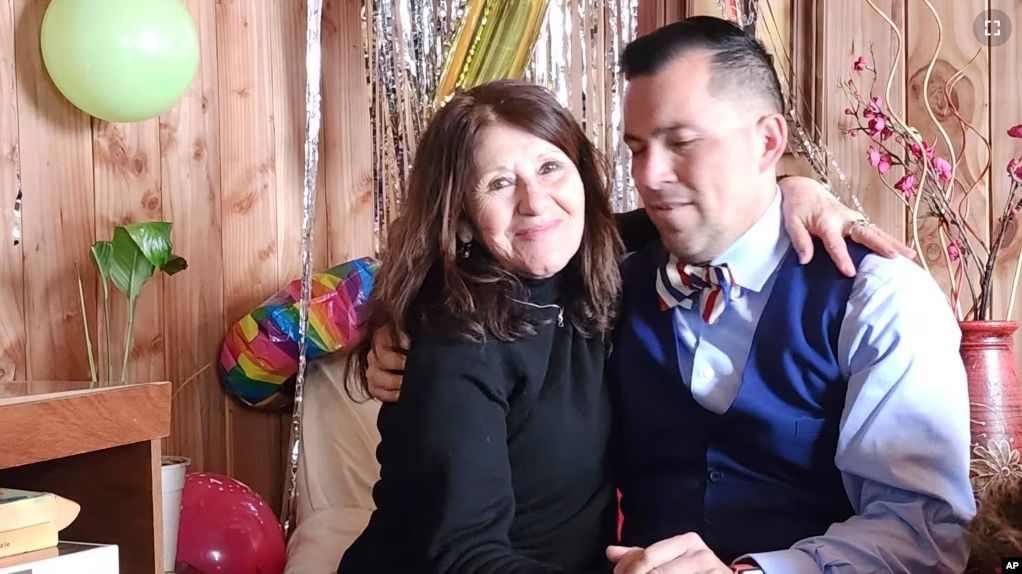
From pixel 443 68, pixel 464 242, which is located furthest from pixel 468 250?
pixel 443 68

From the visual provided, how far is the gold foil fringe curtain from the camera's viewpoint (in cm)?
187

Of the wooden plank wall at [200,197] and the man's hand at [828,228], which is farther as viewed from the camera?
the wooden plank wall at [200,197]

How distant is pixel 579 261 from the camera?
1.33 meters

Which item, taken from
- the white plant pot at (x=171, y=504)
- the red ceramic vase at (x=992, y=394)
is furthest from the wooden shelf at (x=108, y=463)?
the red ceramic vase at (x=992, y=394)

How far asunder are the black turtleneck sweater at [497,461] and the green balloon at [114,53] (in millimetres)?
730

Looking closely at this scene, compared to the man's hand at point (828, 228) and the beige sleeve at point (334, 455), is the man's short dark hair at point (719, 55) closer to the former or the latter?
the man's hand at point (828, 228)

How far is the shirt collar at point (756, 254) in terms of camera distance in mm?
1219

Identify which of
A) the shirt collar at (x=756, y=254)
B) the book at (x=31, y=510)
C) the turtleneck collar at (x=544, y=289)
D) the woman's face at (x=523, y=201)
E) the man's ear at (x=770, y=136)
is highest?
the man's ear at (x=770, y=136)

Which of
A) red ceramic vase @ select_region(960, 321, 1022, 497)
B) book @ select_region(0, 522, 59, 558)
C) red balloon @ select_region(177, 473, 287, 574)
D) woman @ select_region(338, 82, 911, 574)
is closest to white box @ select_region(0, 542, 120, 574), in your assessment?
book @ select_region(0, 522, 59, 558)

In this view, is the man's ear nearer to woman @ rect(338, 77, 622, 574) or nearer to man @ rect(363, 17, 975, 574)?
man @ rect(363, 17, 975, 574)

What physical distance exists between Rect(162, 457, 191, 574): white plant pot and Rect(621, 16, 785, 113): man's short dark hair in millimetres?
962

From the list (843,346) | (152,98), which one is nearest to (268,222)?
(152,98)

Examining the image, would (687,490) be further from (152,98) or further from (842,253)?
(152,98)

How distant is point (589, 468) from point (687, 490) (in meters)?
0.13
